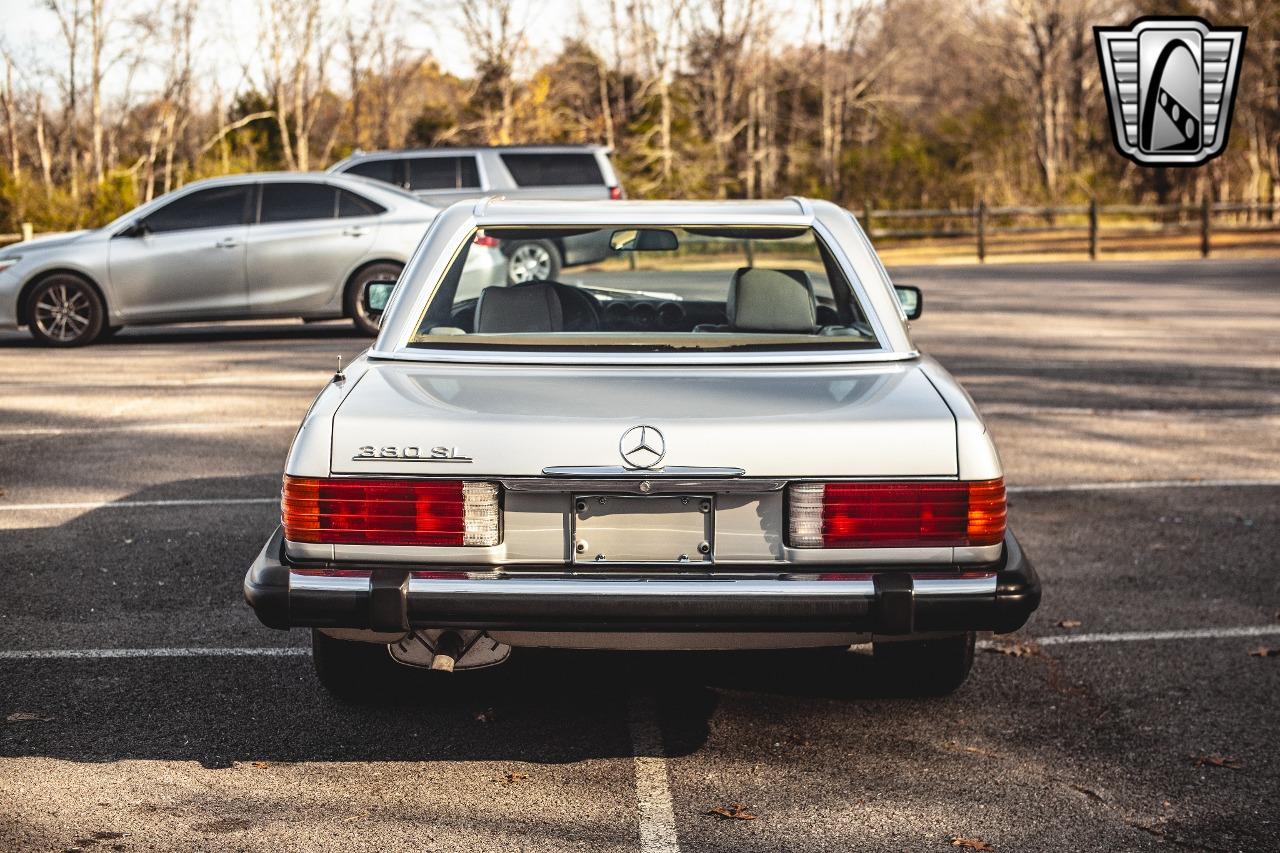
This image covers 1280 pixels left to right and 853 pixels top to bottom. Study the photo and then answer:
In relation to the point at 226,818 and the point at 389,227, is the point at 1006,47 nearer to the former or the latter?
the point at 389,227

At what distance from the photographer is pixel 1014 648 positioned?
16.7ft

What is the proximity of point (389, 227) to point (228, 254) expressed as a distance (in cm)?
155

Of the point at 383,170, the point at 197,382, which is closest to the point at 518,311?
the point at 197,382

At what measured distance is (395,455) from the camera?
3.56 meters

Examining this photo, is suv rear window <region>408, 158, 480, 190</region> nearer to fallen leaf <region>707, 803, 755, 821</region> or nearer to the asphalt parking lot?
the asphalt parking lot

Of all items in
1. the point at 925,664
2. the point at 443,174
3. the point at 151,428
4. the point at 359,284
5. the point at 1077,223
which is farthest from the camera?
the point at 1077,223

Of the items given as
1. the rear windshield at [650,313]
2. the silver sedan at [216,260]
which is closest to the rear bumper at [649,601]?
the rear windshield at [650,313]

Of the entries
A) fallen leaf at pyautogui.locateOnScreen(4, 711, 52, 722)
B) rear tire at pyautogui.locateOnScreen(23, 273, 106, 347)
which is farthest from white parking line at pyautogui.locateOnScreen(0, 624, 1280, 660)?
rear tire at pyautogui.locateOnScreen(23, 273, 106, 347)

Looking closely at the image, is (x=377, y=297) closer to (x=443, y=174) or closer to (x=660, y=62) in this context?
(x=443, y=174)

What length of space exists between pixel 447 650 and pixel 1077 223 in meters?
36.1

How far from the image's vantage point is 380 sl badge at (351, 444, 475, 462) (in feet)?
11.6

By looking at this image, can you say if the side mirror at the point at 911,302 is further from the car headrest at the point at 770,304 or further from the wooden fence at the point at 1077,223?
the wooden fence at the point at 1077,223

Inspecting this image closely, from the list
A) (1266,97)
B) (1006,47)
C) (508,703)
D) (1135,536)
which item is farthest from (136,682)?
(1006,47)

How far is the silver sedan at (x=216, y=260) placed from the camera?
14.0 metres
